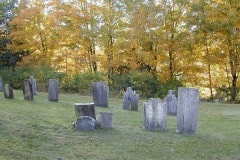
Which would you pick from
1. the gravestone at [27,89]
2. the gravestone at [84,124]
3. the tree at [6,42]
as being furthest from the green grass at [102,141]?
the tree at [6,42]

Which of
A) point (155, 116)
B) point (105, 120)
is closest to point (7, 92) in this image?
point (105, 120)

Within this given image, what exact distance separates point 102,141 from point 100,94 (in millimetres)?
7296

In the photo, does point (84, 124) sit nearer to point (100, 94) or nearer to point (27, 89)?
point (100, 94)

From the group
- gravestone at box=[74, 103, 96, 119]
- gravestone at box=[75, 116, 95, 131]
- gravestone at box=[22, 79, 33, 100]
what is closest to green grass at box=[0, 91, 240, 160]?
gravestone at box=[75, 116, 95, 131]

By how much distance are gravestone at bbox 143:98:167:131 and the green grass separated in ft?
0.80

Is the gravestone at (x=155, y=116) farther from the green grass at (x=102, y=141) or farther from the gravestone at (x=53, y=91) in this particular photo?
the gravestone at (x=53, y=91)

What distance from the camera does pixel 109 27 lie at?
29.2 meters

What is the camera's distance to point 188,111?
35.8 ft

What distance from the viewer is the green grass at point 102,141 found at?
311 inches

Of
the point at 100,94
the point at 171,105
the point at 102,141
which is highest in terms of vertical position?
the point at 100,94

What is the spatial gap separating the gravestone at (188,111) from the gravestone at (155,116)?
1.45ft

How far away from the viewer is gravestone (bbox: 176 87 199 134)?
35.6 feet

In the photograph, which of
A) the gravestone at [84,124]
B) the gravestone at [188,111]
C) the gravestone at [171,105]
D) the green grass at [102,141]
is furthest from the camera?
the gravestone at [171,105]

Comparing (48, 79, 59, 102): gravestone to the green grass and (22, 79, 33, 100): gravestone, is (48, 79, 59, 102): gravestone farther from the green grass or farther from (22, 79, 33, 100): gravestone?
the green grass
